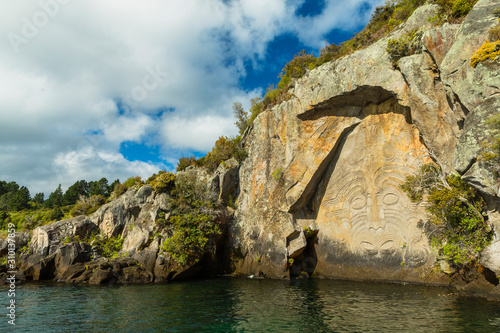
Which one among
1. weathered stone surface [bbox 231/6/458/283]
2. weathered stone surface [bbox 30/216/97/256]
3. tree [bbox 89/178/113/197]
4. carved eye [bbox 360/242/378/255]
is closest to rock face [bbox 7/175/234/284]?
weathered stone surface [bbox 30/216/97/256]

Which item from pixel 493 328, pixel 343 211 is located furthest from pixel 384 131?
pixel 493 328

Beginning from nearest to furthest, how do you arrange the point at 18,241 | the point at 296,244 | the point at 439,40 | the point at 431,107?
1. the point at 439,40
2. the point at 431,107
3. the point at 296,244
4. the point at 18,241

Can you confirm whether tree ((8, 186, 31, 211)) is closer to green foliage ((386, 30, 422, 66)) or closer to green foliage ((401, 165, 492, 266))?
green foliage ((386, 30, 422, 66))

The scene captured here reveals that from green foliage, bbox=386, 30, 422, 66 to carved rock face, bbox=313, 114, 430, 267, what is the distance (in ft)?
15.3

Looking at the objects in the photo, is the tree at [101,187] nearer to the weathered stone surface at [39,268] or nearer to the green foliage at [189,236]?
the weathered stone surface at [39,268]

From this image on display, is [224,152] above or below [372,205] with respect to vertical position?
above

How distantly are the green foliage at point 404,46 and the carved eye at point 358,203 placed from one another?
10.9m

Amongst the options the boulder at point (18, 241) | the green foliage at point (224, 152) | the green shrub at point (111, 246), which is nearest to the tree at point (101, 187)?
the boulder at point (18, 241)

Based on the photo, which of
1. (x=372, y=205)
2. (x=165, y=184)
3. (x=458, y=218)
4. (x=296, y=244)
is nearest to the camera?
(x=458, y=218)

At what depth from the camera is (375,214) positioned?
2398cm

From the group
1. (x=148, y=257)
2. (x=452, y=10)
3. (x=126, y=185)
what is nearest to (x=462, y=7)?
(x=452, y=10)

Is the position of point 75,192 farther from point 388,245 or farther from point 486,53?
point 486,53

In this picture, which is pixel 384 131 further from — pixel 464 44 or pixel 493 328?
pixel 493 328

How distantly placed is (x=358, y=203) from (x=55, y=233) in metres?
32.6
